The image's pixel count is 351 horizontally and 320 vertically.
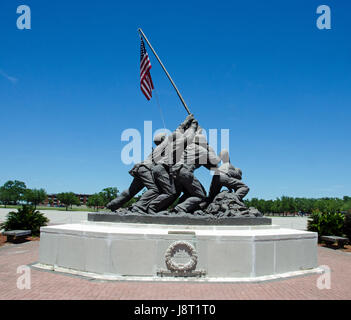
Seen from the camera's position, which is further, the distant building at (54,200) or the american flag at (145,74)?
the distant building at (54,200)

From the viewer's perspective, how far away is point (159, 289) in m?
6.27

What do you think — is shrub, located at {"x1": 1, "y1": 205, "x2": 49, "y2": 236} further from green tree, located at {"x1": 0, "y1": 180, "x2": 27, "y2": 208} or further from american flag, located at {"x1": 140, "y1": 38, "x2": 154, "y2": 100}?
green tree, located at {"x1": 0, "y1": 180, "x2": 27, "y2": 208}

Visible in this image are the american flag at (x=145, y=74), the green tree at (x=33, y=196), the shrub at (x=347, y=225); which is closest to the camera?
the american flag at (x=145, y=74)

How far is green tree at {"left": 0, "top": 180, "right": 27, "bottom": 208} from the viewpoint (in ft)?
278

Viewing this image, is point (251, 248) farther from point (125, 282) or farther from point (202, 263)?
point (125, 282)

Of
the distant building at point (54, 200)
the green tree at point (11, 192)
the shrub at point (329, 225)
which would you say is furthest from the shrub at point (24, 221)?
the distant building at point (54, 200)

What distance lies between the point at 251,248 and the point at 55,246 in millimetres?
5005

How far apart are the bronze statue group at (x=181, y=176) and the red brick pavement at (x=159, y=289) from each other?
283 centimetres

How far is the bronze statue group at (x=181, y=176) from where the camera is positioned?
946 centimetres

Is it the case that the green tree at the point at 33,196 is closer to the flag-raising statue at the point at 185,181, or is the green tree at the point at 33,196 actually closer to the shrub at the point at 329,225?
the shrub at the point at 329,225

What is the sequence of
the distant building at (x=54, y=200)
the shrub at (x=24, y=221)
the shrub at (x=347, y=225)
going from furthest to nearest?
the distant building at (x=54, y=200) → the shrub at (x=347, y=225) → the shrub at (x=24, y=221)

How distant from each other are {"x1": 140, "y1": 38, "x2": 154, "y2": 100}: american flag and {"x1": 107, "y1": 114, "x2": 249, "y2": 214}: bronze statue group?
9.17 ft

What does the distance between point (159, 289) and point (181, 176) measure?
385 centimetres
